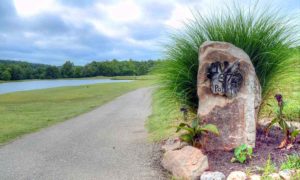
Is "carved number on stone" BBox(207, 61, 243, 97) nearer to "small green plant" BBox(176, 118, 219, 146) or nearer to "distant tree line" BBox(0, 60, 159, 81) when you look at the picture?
"small green plant" BBox(176, 118, 219, 146)

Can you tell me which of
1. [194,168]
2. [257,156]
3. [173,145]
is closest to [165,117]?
[173,145]

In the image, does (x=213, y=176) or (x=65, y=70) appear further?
(x=65, y=70)

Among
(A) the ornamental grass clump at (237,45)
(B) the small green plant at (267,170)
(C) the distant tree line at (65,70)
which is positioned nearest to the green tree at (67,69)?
(C) the distant tree line at (65,70)

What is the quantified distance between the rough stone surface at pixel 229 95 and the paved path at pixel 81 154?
1.13 metres

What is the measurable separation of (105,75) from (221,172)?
226 ft

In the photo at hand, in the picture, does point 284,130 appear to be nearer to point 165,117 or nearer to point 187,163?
point 187,163

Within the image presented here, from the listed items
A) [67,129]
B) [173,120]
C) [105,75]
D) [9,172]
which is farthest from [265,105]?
[105,75]

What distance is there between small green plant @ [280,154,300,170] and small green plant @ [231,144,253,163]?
1.51 ft

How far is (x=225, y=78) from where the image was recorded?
16.8 ft

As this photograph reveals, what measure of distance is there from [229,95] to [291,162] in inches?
50.2

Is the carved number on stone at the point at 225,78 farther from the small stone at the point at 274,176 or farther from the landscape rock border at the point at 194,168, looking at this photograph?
the small stone at the point at 274,176

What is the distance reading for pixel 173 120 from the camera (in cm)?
678

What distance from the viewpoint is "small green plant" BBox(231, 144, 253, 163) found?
4.52 metres

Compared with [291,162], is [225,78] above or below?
Answer: above
